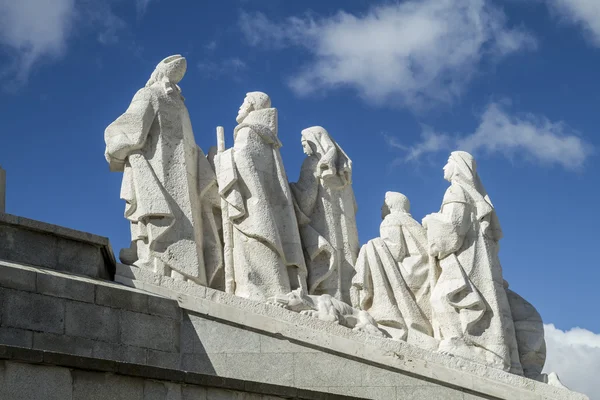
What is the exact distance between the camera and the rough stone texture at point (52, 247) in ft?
38.4

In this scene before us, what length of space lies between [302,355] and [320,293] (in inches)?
Answer: 94.2

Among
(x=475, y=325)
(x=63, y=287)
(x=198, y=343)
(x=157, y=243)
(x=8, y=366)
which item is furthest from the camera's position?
(x=475, y=325)

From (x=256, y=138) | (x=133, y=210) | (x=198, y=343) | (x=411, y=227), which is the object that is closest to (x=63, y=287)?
(x=198, y=343)

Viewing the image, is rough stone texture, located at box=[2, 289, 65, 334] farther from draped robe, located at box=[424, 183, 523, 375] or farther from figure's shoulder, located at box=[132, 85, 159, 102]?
draped robe, located at box=[424, 183, 523, 375]

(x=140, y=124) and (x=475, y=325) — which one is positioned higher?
(x=140, y=124)

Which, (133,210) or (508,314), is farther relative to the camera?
(508,314)

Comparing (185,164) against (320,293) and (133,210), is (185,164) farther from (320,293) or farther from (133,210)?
(320,293)

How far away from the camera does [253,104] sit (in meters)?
15.1

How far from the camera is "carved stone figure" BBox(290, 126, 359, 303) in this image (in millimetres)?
14773

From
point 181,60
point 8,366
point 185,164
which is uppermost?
point 181,60

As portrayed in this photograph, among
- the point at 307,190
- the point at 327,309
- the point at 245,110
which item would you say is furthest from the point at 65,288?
the point at 307,190

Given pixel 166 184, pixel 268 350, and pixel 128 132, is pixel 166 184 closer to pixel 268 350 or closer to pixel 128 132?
pixel 128 132

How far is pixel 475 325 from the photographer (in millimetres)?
14477

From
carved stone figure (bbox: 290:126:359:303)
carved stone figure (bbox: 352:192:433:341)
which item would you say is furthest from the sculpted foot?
carved stone figure (bbox: 352:192:433:341)
